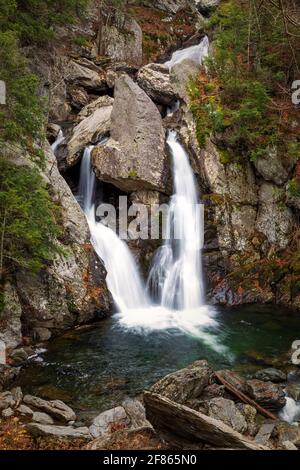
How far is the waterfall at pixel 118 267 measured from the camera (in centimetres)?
1432

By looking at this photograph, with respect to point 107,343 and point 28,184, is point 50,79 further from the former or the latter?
point 107,343

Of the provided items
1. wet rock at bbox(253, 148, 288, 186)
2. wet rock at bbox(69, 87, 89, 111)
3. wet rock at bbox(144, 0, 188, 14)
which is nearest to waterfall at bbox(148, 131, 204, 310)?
wet rock at bbox(253, 148, 288, 186)

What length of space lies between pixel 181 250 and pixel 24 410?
9731 millimetres

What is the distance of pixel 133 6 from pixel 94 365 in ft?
98.9

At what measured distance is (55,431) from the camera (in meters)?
6.37

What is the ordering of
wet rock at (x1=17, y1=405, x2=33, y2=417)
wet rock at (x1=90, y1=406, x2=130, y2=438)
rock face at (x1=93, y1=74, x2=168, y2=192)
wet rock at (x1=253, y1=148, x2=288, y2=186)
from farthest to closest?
1. rock face at (x1=93, y1=74, x2=168, y2=192)
2. wet rock at (x1=253, y1=148, x2=288, y2=186)
3. wet rock at (x1=17, y1=405, x2=33, y2=417)
4. wet rock at (x1=90, y1=406, x2=130, y2=438)

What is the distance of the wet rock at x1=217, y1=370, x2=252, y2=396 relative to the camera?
27.5 ft

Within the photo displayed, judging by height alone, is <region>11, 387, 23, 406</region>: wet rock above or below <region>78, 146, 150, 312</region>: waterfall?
below

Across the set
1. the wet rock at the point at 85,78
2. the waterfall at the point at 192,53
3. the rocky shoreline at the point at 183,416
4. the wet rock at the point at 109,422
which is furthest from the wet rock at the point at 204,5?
the wet rock at the point at 109,422

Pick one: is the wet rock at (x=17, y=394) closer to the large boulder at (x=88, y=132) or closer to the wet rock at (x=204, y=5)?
the large boulder at (x=88, y=132)

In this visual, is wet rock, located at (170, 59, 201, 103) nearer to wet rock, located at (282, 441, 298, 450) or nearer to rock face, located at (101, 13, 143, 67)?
rock face, located at (101, 13, 143, 67)

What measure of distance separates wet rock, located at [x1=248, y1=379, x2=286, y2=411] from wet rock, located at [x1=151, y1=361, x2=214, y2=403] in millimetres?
970

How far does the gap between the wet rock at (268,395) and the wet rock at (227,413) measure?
3.00 feet
